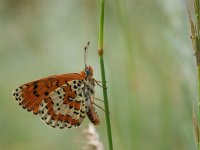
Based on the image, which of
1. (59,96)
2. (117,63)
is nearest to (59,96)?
(59,96)

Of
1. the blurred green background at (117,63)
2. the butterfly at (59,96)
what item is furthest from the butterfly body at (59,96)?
the blurred green background at (117,63)

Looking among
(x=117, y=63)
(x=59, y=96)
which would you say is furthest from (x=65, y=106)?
(x=117, y=63)

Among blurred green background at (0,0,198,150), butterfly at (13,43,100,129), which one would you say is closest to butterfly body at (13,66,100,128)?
butterfly at (13,43,100,129)

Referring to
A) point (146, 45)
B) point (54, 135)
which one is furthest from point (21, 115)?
point (146, 45)

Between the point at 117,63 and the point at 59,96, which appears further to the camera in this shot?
the point at 117,63

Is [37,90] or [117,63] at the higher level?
[117,63]

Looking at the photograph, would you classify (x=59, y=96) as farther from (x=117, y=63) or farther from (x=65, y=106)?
(x=117, y=63)

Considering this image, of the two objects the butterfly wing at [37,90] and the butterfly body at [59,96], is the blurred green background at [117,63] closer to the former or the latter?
the butterfly body at [59,96]

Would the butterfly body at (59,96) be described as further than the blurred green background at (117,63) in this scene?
No
